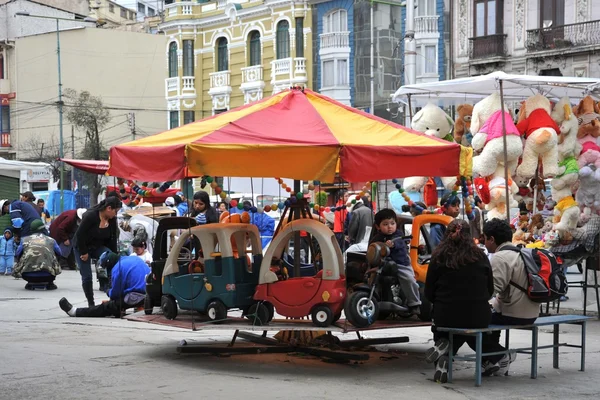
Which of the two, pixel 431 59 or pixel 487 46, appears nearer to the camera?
pixel 487 46

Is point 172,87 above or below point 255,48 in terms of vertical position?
below

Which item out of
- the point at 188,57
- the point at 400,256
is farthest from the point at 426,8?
the point at 400,256

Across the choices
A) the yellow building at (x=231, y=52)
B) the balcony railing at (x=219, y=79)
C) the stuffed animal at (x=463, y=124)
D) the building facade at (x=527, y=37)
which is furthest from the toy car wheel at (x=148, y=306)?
the balcony railing at (x=219, y=79)

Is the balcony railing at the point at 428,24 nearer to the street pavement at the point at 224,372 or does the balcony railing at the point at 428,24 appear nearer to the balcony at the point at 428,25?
the balcony at the point at 428,25

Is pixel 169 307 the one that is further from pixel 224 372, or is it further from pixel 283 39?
pixel 283 39

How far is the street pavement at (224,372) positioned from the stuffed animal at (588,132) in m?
2.92

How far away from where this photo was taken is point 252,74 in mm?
50781

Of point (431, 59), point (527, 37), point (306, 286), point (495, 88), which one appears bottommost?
point (306, 286)

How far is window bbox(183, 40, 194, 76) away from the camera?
54.3 metres

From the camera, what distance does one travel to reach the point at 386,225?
10.3m

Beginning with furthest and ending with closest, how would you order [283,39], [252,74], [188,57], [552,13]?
1. [188,57]
2. [252,74]
3. [283,39]
4. [552,13]

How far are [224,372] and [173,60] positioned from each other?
47.0 meters

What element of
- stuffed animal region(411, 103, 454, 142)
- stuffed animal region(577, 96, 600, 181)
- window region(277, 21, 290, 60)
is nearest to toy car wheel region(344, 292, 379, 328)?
stuffed animal region(411, 103, 454, 142)

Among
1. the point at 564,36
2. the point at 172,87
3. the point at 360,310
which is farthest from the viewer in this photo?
the point at 172,87
